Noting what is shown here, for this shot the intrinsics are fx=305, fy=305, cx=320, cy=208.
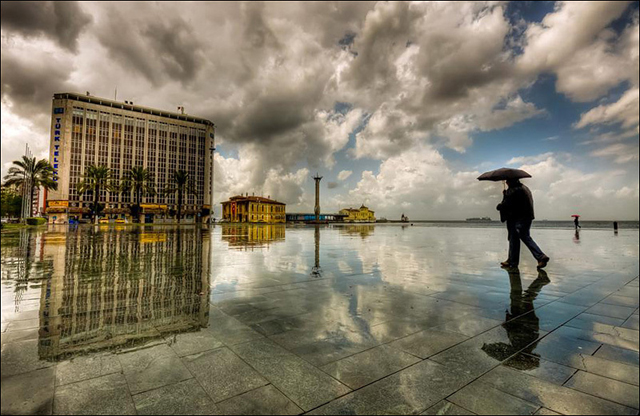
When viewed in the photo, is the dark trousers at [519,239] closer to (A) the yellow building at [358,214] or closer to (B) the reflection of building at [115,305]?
(B) the reflection of building at [115,305]

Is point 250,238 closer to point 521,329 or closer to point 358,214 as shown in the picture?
point 521,329

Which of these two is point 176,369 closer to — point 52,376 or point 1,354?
point 52,376

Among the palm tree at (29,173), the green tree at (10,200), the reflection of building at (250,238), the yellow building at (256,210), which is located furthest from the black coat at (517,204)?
the green tree at (10,200)

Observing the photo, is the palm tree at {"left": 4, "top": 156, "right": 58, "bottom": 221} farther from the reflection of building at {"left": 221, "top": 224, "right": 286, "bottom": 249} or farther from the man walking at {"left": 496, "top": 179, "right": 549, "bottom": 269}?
the man walking at {"left": 496, "top": 179, "right": 549, "bottom": 269}

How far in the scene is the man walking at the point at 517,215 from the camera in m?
8.66

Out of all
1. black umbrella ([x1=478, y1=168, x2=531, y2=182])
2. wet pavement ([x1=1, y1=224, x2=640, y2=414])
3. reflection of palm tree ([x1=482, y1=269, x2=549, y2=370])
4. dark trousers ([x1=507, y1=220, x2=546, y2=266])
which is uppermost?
black umbrella ([x1=478, y1=168, x2=531, y2=182])

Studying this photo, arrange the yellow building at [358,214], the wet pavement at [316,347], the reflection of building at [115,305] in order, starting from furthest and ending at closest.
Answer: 1. the yellow building at [358,214]
2. the reflection of building at [115,305]
3. the wet pavement at [316,347]

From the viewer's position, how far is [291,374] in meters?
2.67

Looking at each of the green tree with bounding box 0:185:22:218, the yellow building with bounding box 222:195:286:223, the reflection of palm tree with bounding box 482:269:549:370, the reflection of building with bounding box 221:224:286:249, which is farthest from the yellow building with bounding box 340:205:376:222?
the reflection of palm tree with bounding box 482:269:549:370

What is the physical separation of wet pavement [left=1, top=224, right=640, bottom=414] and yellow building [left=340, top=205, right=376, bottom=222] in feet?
503

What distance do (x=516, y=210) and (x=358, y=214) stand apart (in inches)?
6294

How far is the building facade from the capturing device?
8294 cm

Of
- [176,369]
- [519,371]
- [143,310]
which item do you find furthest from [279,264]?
[519,371]

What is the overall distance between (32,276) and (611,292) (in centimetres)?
1203
